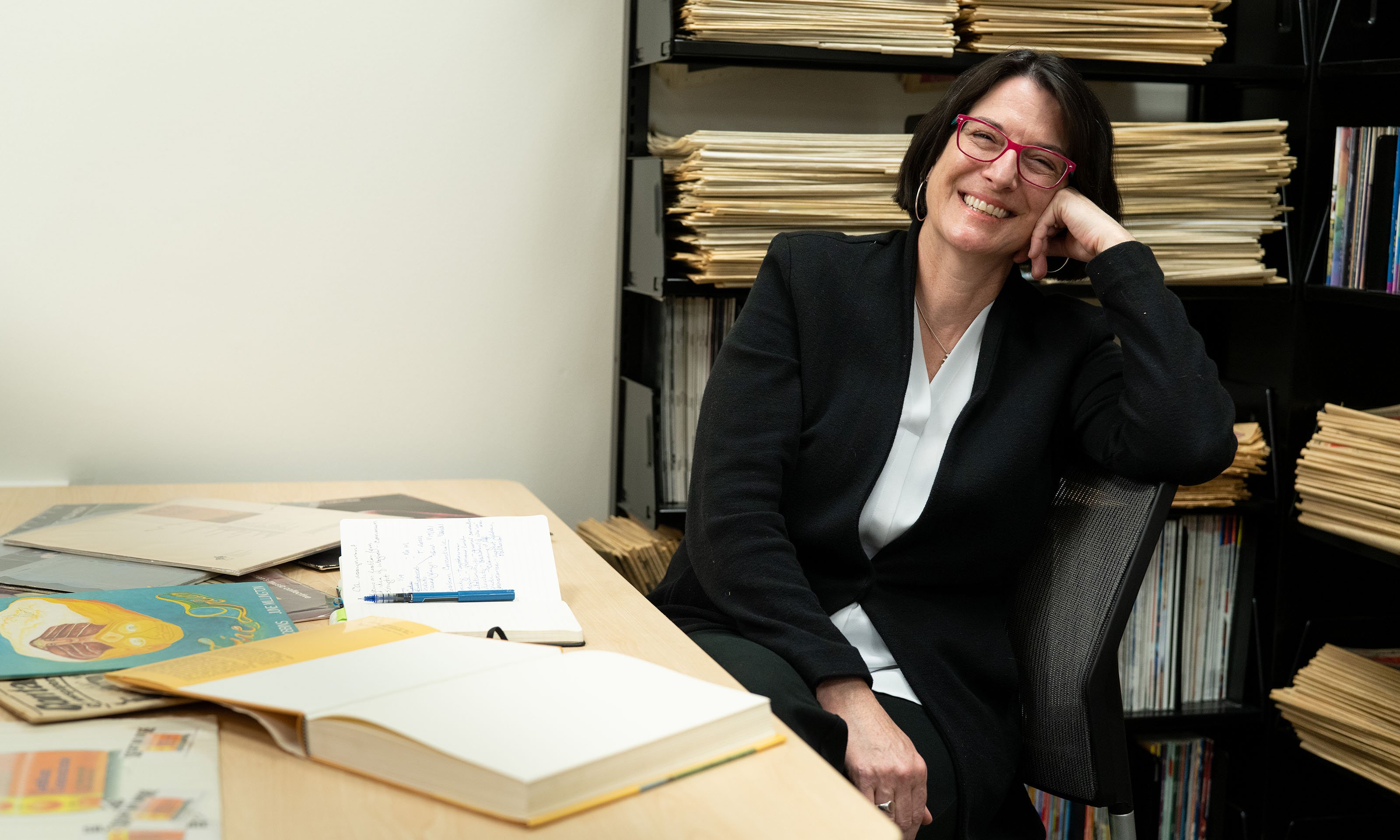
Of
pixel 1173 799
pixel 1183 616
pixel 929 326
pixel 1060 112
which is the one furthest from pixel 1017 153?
pixel 1173 799

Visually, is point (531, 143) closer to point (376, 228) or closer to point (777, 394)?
point (376, 228)

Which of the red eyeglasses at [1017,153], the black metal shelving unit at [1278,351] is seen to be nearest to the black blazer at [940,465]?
the red eyeglasses at [1017,153]

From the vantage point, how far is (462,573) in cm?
117

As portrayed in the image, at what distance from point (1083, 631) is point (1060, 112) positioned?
654 millimetres

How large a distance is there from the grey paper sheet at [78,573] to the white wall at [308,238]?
0.60 metres

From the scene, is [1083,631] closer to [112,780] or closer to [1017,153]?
[1017,153]

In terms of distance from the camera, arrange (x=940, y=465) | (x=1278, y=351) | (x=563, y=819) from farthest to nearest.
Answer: (x=1278, y=351)
(x=940, y=465)
(x=563, y=819)

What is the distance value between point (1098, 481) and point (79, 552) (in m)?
1.19

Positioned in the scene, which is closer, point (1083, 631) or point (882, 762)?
point (882, 762)

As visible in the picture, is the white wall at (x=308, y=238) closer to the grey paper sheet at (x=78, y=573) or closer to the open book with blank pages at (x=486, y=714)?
the grey paper sheet at (x=78, y=573)

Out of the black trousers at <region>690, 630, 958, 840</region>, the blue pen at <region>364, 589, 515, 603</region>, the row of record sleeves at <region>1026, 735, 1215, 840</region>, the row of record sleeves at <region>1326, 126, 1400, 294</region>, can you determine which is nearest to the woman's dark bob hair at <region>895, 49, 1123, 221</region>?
the row of record sleeves at <region>1326, 126, 1400, 294</region>

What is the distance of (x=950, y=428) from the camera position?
1455mm

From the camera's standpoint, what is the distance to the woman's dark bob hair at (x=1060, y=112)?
1453mm

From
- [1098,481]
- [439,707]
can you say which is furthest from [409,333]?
[439,707]
